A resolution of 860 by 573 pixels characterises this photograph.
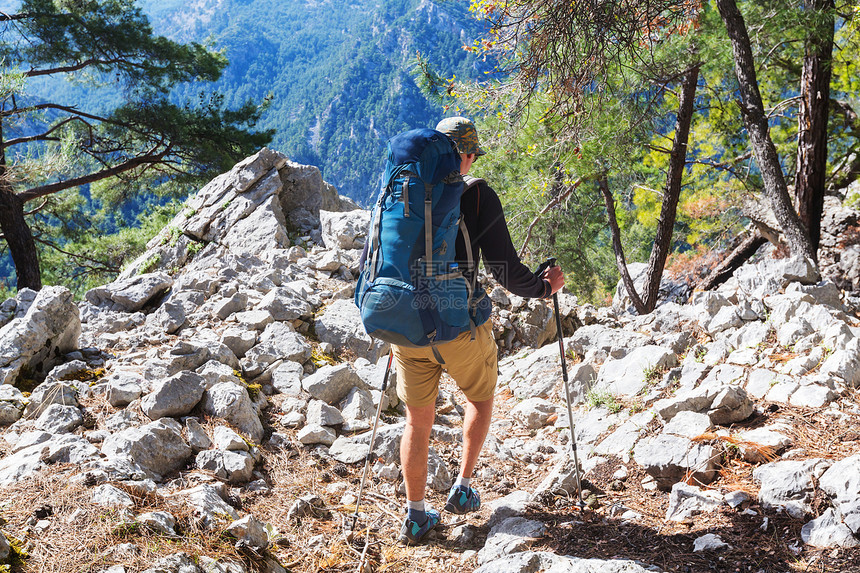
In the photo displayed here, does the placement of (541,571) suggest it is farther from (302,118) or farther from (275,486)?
(302,118)

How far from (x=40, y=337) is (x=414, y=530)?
10.9ft

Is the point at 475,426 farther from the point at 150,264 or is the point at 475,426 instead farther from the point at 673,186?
the point at 673,186

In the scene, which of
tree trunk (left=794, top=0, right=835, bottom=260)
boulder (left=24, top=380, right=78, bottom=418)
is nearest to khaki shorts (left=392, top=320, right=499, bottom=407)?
boulder (left=24, top=380, right=78, bottom=418)

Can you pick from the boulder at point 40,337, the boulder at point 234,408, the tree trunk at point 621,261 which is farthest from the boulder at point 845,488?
the tree trunk at point 621,261

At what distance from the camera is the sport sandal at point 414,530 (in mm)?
2863

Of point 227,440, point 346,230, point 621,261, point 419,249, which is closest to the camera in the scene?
point 419,249

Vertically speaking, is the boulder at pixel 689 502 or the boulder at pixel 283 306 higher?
the boulder at pixel 283 306

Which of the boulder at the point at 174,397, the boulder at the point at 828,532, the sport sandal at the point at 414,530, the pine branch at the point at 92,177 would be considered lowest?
the boulder at the point at 828,532

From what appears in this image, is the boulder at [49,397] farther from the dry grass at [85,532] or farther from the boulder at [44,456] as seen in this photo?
the dry grass at [85,532]

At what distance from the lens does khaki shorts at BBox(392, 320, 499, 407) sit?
270cm

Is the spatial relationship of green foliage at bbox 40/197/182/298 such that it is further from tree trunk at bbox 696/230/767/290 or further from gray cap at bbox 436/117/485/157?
gray cap at bbox 436/117/485/157

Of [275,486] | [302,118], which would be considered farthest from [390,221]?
[302,118]

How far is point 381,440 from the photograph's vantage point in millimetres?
3689

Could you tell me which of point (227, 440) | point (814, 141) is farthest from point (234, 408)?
point (814, 141)
